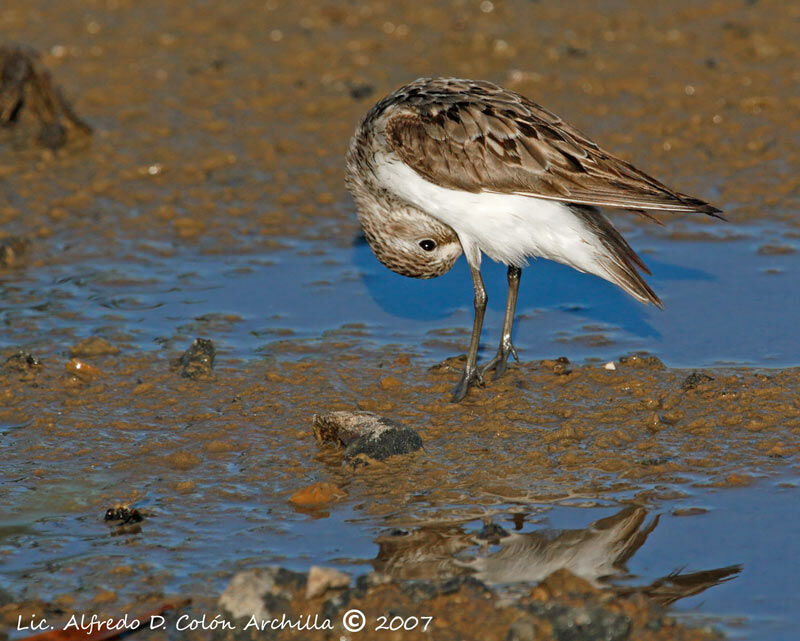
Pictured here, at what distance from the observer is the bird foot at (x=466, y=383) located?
680cm

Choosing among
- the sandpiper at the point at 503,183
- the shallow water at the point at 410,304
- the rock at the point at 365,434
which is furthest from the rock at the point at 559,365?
the rock at the point at 365,434

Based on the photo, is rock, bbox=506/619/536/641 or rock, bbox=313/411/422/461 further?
rock, bbox=313/411/422/461

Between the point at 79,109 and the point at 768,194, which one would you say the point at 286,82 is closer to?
the point at 79,109

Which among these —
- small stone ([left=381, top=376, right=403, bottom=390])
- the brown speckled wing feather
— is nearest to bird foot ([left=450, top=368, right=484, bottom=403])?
small stone ([left=381, top=376, right=403, bottom=390])

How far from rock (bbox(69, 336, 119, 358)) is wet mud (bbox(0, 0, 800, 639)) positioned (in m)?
0.02

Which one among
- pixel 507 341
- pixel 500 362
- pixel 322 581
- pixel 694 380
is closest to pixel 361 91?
pixel 507 341

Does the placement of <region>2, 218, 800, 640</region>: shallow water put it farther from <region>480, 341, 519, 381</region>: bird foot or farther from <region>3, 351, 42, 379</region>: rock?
<region>480, 341, 519, 381</region>: bird foot

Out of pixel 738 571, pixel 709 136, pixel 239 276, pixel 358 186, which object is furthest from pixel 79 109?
pixel 738 571

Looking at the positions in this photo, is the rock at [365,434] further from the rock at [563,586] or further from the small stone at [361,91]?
the small stone at [361,91]

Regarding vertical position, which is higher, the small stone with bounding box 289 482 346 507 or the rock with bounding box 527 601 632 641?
the small stone with bounding box 289 482 346 507

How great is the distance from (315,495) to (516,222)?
2027 mm

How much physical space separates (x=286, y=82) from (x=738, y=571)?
7.64 metres

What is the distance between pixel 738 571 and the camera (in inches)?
193

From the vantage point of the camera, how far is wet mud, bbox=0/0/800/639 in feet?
16.6
